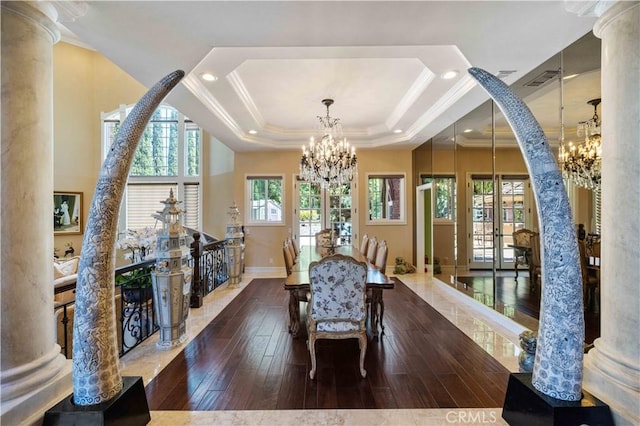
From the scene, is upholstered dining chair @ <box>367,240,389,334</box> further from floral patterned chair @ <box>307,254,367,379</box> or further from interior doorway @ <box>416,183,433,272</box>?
interior doorway @ <box>416,183,433,272</box>

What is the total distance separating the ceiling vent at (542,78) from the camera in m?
3.06

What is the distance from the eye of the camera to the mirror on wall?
273 centimetres

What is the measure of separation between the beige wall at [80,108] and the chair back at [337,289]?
317 inches

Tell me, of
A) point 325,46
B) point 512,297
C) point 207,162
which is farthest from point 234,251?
point 512,297

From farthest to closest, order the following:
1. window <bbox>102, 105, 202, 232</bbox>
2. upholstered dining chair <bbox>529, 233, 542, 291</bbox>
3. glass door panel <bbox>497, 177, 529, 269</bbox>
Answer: window <bbox>102, 105, 202, 232</bbox> → glass door panel <bbox>497, 177, 529, 269</bbox> → upholstered dining chair <bbox>529, 233, 542, 291</bbox>

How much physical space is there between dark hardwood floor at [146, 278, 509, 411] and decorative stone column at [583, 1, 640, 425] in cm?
75

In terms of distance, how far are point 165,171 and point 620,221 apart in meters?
8.78

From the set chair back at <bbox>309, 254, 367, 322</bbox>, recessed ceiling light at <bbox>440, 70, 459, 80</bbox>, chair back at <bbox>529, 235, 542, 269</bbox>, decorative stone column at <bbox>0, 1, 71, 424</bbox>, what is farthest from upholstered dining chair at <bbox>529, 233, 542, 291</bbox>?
decorative stone column at <bbox>0, 1, 71, 424</bbox>

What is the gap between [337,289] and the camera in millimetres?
2500

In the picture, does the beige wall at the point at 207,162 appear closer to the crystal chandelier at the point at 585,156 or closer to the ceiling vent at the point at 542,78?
the ceiling vent at the point at 542,78

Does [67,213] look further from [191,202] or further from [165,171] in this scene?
[191,202]

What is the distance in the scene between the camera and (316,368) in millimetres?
2713

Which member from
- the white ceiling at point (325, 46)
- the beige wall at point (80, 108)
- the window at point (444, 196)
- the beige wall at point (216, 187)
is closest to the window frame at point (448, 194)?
the window at point (444, 196)

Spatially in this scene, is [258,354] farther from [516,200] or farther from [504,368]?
[516,200]
